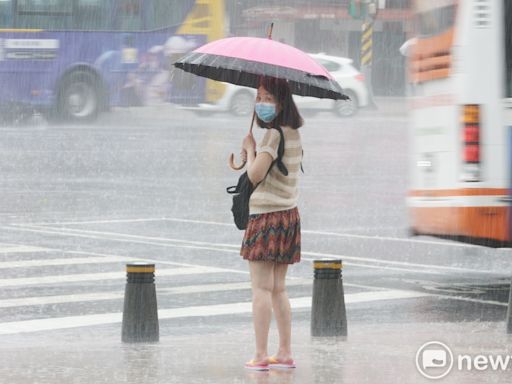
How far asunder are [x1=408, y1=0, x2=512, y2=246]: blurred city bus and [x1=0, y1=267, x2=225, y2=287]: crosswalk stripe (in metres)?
2.90

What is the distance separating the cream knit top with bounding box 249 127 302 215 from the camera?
8883 millimetres

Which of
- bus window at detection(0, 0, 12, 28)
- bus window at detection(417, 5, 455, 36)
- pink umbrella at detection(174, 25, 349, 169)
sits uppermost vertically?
bus window at detection(0, 0, 12, 28)

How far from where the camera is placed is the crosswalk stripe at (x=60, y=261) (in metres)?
15.8

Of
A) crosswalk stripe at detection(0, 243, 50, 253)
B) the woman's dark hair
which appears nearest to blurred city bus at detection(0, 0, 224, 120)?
crosswalk stripe at detection(0, 243, 50, 253)

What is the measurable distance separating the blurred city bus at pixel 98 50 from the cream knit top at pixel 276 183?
93.3 feet

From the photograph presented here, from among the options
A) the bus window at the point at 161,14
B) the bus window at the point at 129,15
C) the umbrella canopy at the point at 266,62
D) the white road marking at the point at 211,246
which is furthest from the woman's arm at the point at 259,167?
the bus window at the point at 161,14

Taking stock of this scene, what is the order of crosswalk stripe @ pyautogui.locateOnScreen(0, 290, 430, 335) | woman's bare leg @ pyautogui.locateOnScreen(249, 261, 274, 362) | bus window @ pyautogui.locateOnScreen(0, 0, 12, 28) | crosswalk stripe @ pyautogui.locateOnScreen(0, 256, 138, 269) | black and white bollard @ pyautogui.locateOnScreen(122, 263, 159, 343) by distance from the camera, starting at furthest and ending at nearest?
bus window @ pyautogui.locateOnScreen(0, 0, 12, 28) → crosswalk stripe @ pyautogui.locateOnScreen(0, 256, 138, 269) → crosswalk stripe @ pyautogui.locateOnScreen(0, 290, 430, 335) → black and white bollard @ pyautogui.locateOnScreen(122, 263, 159, 343) → woman's bare leg @ pyautogui.locateOnScreen(249, 261, 274, 362)

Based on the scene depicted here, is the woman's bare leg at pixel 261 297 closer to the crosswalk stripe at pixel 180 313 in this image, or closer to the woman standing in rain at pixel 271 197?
the woman standing in rain at pixel 271 197

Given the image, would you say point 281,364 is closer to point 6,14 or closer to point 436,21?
point 436,21

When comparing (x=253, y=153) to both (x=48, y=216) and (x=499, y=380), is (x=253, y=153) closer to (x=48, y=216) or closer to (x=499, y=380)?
(x=499, y=380)

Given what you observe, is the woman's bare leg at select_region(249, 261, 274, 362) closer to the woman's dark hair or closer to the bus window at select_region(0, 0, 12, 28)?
the woman's dark hair

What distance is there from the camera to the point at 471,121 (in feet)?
43.4

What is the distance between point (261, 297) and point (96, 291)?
17.7 ft

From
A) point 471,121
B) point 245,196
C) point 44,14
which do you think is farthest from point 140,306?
point 44,14
